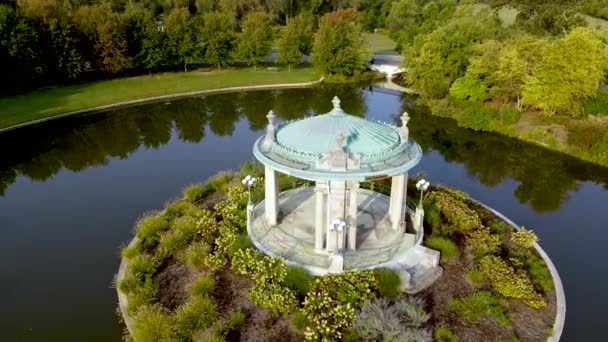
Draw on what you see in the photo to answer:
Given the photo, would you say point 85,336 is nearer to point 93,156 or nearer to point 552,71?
point 93,156

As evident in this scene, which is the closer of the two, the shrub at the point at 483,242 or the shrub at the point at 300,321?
the shrub at the point at 300,321

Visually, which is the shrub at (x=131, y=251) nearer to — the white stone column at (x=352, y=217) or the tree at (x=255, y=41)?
the white stone column at (x=352, y=217)

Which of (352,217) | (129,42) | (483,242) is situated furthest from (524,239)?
(129,42)

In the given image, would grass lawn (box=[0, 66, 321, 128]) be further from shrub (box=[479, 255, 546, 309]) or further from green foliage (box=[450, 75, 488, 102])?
shrub (box=[479, 255, 546, 309])

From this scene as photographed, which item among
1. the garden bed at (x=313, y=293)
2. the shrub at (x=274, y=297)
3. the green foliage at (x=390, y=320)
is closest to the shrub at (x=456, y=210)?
the garden bed at (x=313, y=293)

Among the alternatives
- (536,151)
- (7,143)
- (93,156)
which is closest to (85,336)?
(93,156)
